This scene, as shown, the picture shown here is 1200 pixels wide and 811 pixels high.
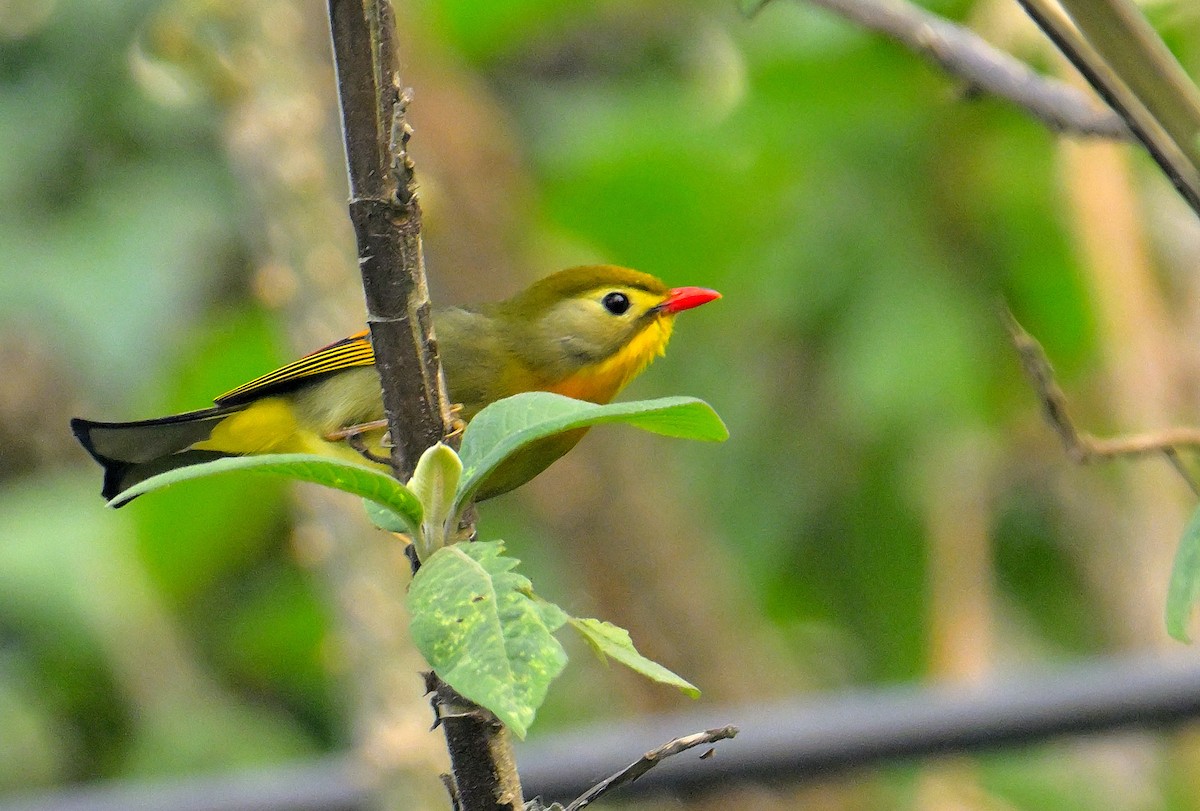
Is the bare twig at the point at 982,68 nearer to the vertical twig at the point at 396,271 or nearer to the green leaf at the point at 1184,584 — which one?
the green leaf at the point at 1184,584

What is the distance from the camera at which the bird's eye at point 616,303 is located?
291 cm

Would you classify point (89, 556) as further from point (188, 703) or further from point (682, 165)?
point (682, 165)

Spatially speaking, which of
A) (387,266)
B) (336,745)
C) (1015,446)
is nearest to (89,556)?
(336,745)

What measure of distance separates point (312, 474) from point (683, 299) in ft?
6.73

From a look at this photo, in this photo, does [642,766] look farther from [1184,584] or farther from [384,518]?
[1184,584]

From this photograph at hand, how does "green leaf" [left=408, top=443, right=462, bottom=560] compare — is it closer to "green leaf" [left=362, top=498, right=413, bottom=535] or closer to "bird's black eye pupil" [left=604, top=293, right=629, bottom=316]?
"green leaf" [left=362, top=498, right=413, bottom=535]

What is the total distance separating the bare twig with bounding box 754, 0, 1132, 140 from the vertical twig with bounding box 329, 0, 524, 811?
1.06 m

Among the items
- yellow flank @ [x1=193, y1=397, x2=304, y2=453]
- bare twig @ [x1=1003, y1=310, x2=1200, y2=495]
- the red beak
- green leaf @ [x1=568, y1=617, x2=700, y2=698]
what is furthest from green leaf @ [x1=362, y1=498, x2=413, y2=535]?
the red beak

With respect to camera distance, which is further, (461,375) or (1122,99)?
(461,375)

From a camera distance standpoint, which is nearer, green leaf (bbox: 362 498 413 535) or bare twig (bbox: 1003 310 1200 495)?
green leaf (bbox: 362 498 413 535)

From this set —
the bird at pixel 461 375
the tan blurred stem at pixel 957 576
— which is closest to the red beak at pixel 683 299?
the bird at pixel 461 375

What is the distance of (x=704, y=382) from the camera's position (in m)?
4.75

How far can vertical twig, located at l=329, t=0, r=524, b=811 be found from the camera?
2.96ft

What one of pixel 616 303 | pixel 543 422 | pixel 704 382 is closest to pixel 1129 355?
pixel 704 382
